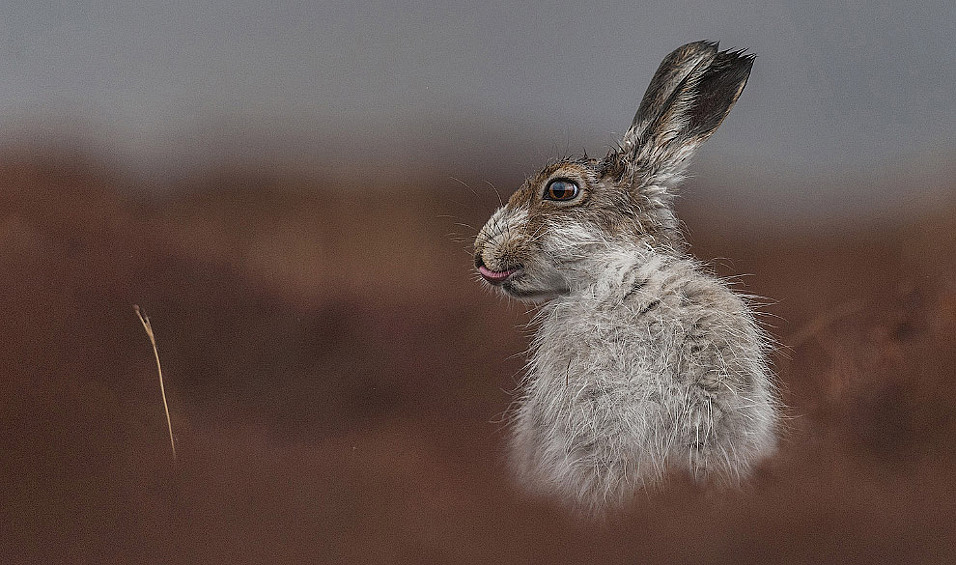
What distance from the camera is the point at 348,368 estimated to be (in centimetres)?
73

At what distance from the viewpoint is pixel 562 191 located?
70 cm

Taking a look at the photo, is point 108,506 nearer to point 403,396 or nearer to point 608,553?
point 403,396

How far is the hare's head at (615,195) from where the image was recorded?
0.69 meters

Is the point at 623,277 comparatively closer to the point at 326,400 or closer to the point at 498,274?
the point at 498,274

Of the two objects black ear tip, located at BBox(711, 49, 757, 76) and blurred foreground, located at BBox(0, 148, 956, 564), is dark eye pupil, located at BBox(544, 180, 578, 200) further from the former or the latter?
black ear tip, located at BBox(711, 49, 757, 76)

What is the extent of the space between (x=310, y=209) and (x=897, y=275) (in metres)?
0.69

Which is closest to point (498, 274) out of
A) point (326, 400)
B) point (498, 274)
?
point (498, 274)

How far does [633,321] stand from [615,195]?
136 mm

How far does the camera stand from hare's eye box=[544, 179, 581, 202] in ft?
2.29

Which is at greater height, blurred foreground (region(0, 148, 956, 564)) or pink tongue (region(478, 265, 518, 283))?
pink tongue (region(478, 265, 518, 283))

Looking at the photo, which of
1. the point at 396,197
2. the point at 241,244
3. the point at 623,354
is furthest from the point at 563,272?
the point at 241,244

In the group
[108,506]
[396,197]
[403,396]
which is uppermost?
[396,197]

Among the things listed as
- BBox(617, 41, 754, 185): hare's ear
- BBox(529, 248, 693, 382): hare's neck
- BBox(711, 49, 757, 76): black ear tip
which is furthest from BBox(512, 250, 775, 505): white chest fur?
BBox(711, 49, 757, 76): black ear tip

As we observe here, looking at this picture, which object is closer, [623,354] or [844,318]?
[623,354]
